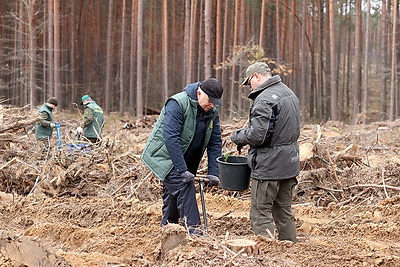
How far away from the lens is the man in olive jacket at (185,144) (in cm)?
455

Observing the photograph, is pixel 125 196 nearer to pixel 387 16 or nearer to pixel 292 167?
pixel 292 167

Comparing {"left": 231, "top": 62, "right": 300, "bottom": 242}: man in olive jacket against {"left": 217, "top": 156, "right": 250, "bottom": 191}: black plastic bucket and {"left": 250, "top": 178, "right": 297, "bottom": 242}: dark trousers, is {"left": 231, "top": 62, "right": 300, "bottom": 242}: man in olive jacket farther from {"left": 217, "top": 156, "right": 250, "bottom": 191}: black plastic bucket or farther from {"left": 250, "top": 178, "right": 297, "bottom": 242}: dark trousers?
{"left": 217, "top": 156, "right": 250, "bottom": 191}: black plastic bucket

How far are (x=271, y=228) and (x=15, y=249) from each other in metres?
2.35

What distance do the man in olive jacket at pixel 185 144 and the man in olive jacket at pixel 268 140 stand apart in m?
0.39

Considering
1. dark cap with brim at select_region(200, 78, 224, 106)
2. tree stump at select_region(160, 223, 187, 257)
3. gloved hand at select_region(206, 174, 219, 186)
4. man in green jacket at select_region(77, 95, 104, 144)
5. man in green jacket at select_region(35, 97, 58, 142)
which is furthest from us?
man in green jacket at select_region(77, 95, 104, 144)

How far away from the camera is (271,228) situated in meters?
4.70

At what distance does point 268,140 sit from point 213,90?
714 mm

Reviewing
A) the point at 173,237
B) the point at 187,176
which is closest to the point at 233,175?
the point at 187,176

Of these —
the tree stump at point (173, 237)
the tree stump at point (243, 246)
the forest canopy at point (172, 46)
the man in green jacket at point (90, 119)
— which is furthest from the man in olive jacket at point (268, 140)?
the forest canopy at point (172, 46)

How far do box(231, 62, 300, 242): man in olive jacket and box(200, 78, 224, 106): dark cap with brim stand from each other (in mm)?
350

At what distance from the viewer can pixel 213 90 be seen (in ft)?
14.6

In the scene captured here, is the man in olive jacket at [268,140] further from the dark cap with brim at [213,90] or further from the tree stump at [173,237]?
the tree stump at [173,237]

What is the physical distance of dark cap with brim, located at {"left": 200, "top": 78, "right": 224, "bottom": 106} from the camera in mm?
4449

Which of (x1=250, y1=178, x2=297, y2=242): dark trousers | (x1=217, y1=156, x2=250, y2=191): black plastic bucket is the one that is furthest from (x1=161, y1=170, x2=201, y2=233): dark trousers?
(x1=250, y1=178, x2=297, y2=242): dark trousers
